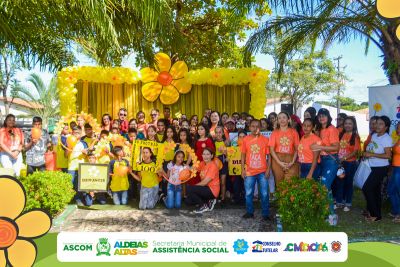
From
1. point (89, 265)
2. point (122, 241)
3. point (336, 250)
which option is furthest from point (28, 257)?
point (336, 250)

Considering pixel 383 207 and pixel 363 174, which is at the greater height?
pixel 363 174

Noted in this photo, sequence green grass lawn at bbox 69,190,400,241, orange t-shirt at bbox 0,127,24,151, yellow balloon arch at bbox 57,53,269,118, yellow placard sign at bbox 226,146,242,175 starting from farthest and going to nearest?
1. yellow balloon arch at bbox 57,53,269,118
2. yellow placard sign at bbox 226,146,242,175
3. orange t-shirt at bbox 0,127,24,151
4. green grass lawn at bbox 69,190,400,241

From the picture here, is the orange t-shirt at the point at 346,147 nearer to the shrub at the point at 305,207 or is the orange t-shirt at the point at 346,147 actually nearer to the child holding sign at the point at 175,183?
the shrub at the point at 305,207

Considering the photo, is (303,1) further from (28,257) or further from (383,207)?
(28,257)

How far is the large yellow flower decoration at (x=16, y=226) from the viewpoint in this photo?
11.2ft

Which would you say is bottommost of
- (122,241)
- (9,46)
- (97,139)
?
(122,241)

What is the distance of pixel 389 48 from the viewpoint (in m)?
6.59

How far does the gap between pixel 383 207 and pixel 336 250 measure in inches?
116

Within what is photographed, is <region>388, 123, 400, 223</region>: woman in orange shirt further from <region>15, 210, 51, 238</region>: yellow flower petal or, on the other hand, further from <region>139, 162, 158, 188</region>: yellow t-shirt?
<region>15, 210, 51, 238</region>: yellow flower petal

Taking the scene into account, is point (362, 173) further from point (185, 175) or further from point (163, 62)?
point (163, 62)

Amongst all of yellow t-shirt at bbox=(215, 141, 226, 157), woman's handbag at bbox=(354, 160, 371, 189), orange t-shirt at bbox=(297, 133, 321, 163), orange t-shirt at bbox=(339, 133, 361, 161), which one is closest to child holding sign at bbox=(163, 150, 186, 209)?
yellow t-shirt at bbox=(215, 141, 226, 157)

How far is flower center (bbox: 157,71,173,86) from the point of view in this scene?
10.3 meters

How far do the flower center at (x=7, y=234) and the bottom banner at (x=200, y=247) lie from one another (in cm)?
44

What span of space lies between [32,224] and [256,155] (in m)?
3.26
